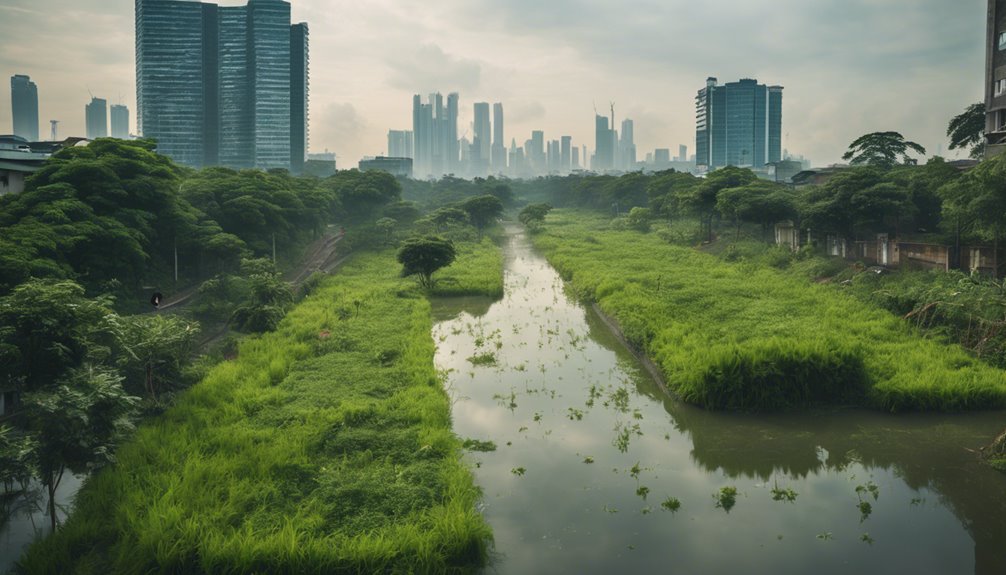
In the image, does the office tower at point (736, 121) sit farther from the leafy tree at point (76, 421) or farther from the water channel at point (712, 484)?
the leafy tree at point (76, 421)

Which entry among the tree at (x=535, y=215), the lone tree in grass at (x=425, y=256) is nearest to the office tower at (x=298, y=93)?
the tree at (x=535, y=215)

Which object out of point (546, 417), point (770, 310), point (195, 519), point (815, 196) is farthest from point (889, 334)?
point (195, 519)

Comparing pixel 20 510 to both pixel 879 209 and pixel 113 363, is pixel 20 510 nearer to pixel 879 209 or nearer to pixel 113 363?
pixel 113 363

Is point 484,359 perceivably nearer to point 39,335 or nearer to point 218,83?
point 39,335

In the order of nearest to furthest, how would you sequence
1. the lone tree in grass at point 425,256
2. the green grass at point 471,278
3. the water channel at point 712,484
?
the water channel at point 712,484 → the lone tree in grass at point 425,256 → the green grass at point 471,278

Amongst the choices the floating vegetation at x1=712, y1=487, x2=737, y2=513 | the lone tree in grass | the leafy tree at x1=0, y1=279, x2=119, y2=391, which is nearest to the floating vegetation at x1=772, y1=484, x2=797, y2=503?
the floating vegetation at x1=712, y1=487, x2=737, y2=513
